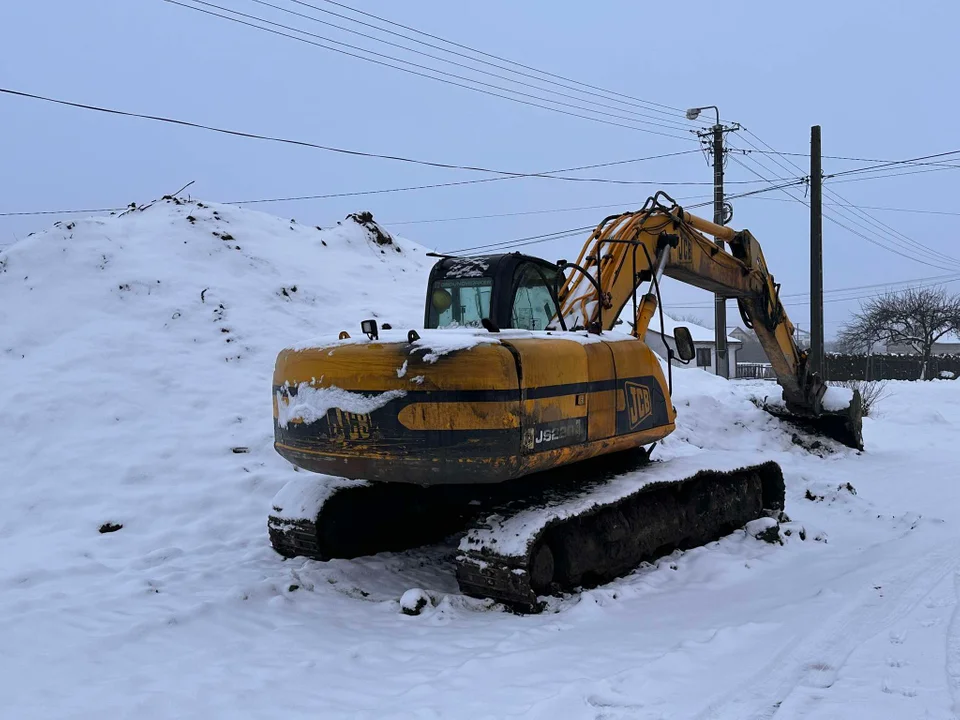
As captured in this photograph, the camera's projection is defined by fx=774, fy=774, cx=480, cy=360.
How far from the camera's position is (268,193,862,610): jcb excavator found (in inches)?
192

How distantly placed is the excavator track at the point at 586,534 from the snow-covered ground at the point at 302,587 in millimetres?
186

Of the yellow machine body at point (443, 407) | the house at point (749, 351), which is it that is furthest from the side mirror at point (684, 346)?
the house at point (749, 351)

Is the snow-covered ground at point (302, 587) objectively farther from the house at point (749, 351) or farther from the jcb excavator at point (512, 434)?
the house at point (749, 351)

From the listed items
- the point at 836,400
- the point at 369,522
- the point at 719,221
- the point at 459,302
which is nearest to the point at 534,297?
the point at 459,302

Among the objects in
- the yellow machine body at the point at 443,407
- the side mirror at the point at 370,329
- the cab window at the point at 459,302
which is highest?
the cab window at the point at 459,302

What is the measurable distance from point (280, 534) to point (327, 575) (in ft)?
2.24

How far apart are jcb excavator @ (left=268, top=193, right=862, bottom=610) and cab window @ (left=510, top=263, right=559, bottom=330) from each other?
18mm

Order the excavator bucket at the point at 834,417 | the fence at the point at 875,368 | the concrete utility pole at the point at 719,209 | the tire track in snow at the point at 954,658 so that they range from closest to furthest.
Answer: the tire track in snow at the point at 954,658, the excavator bucket at the point at 834,417, the concrete utility pole at the point at 719,209, the fence at the point at 875,368

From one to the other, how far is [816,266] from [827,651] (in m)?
→ 12.9

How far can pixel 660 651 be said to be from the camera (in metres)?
4.29

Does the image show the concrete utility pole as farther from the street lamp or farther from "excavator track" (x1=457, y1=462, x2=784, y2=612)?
"excavator track" (x1=457, y1=462, x2=784, y2=612)

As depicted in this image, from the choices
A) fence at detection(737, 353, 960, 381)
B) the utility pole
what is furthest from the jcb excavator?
fence at detection(737, 353, 960, 381)

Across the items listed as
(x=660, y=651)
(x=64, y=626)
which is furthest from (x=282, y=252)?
(x=660, y=651)

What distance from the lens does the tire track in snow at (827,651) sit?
11.6ft
